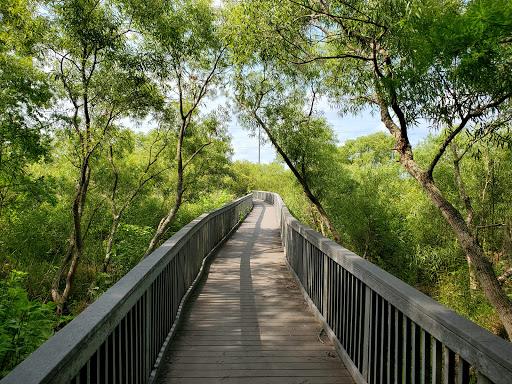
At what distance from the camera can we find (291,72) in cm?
1021

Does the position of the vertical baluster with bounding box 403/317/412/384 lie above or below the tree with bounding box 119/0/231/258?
below

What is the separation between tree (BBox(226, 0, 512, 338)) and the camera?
14.5 ft

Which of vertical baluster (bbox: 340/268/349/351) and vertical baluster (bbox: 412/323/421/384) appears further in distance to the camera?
vertical baluster (bbox: 340/268/349/351)

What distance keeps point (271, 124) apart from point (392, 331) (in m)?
10.0

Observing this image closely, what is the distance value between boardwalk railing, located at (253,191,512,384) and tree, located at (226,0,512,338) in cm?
315

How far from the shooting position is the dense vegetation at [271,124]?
5.23 meters

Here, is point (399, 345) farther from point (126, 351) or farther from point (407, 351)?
point (126, 351)

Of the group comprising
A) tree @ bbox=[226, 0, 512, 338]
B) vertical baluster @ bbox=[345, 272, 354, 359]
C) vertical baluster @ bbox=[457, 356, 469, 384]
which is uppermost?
tree @ bbox=[226, 0, 512, 338]

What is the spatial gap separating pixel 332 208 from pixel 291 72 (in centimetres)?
653

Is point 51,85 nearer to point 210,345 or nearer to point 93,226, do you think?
point 93,226

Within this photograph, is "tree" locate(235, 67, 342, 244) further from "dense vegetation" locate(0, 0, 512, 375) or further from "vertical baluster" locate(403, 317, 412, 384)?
"vertical baluster" locate(403, 317, 412, 384)

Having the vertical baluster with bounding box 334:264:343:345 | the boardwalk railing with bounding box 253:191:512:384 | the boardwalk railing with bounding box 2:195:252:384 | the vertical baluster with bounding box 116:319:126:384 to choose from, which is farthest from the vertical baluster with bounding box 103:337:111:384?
the vertical baluster with bounding box 334:264:343:345

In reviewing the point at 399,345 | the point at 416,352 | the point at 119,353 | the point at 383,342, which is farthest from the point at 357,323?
the point at 119,353

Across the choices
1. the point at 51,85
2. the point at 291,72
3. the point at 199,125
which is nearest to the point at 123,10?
the point at 51,85
